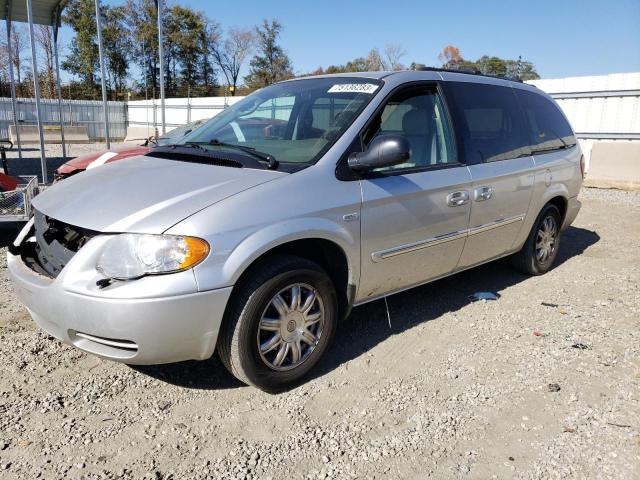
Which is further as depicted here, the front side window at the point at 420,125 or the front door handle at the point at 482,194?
the front door handle at the point at 482,194

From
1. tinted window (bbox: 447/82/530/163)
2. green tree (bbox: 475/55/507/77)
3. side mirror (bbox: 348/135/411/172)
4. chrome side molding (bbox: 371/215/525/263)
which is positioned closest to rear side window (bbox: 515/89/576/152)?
tinted window (bbox: 447/82/530/163)

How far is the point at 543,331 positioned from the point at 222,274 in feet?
9.06

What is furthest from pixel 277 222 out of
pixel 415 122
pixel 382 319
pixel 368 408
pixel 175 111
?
pixel 175 111

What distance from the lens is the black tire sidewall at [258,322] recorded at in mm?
2881

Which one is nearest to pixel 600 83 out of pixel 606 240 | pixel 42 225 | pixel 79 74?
pixel 606 240

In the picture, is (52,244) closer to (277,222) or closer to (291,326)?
(277,222)

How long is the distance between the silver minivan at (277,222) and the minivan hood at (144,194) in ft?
0.04

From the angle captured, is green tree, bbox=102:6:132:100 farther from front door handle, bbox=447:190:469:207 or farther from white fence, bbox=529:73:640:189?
front door handle, bbox=447:190:469:207

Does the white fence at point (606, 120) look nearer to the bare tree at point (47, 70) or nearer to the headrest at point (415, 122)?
the headrest at point (415, 122)

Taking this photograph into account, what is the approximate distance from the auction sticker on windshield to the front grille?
1987 millimetres

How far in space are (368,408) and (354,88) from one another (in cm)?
216

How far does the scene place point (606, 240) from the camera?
736 cm

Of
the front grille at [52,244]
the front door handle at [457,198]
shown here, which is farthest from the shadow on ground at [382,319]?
the front door handle at [457,198]

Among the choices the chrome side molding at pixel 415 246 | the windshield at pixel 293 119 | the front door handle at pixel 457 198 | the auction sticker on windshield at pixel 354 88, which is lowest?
the chrome side molding at pixel 415 246
